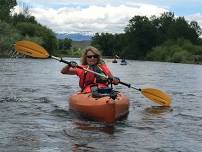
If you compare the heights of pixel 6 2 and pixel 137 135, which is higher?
pixel 6 2

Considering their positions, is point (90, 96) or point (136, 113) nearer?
point (90, 96)

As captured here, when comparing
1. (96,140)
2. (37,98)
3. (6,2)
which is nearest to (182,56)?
(6,2)

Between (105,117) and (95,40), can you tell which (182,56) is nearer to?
(95,40)

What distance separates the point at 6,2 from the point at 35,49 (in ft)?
284

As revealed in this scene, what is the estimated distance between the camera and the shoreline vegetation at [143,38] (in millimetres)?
92738

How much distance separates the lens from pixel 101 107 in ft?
34.5

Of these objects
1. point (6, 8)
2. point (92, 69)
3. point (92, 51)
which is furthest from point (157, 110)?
point (6, 8)

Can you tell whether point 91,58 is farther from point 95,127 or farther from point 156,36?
point 156,36

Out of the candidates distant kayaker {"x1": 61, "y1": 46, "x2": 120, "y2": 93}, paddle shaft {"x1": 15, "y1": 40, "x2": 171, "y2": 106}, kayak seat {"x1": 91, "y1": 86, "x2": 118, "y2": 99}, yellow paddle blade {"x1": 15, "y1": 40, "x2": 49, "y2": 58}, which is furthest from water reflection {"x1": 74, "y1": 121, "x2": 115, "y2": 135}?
yellow paddle blade {"x1": 15, "y1": 40, "x2": 49, "y2": 58}

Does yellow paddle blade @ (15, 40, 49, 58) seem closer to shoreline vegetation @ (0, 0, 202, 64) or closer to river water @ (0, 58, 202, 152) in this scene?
river water @ (0, 58, 202, 152)

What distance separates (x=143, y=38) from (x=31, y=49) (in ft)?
357

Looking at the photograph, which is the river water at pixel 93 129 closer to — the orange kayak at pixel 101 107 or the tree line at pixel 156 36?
the orange kayak at pixel 101 107

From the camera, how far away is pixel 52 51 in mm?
93188

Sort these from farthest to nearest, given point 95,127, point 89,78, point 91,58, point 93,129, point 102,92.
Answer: point 89,78
point 91,58
point 102,92
point 95,127
point 93,129
